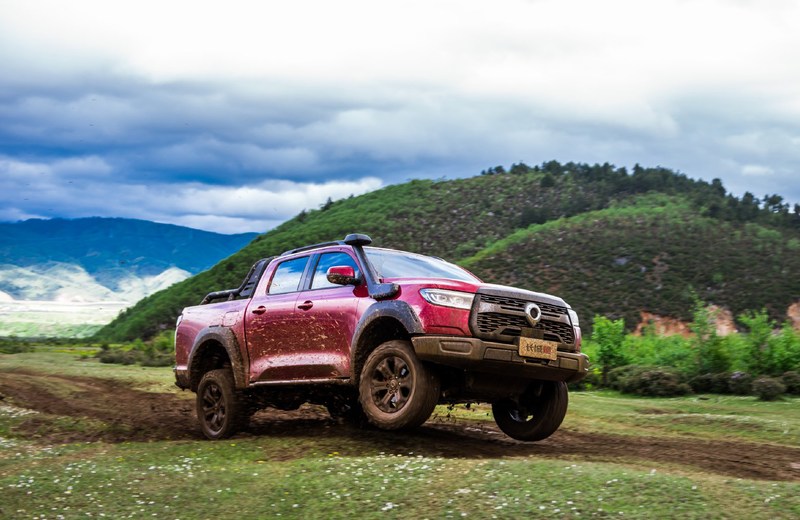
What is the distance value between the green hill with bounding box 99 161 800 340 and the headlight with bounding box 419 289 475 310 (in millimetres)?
47723

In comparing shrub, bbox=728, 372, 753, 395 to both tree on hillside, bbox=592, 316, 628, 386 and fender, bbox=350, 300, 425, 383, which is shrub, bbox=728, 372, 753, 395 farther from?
fender, bbox=350, 300, 425, 383

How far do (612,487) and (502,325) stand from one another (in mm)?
2341

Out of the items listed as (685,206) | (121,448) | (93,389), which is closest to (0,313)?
(685,206)

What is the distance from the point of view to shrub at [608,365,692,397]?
20062mm

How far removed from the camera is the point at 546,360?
908cm

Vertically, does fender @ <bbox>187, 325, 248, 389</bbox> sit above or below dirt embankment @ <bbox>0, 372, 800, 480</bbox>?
above

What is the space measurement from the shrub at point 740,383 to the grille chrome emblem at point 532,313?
11.9 metres

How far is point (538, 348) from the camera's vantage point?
898cm

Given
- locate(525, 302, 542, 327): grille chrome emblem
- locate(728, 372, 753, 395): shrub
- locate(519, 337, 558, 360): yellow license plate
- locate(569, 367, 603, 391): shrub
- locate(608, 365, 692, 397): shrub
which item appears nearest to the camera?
locate(519, 337, 558, 360): yellow license plate

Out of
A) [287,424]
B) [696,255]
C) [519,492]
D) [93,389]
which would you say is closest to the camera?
[519,492]

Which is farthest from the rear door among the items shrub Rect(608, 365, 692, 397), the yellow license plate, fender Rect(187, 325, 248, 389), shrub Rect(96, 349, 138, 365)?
shrub Rect(96, 349, 138, 365)

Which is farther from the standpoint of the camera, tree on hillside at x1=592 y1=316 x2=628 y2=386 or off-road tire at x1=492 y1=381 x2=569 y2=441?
tree on hillside at x1=592 y1=316 x2=628 y2=386

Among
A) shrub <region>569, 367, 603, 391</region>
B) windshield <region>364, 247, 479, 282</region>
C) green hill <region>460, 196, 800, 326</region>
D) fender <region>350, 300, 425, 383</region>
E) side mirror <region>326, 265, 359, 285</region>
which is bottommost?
shrub <region>569, 367, 603, 391</region>

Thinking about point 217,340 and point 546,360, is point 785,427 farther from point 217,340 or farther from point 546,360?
point 217,340
